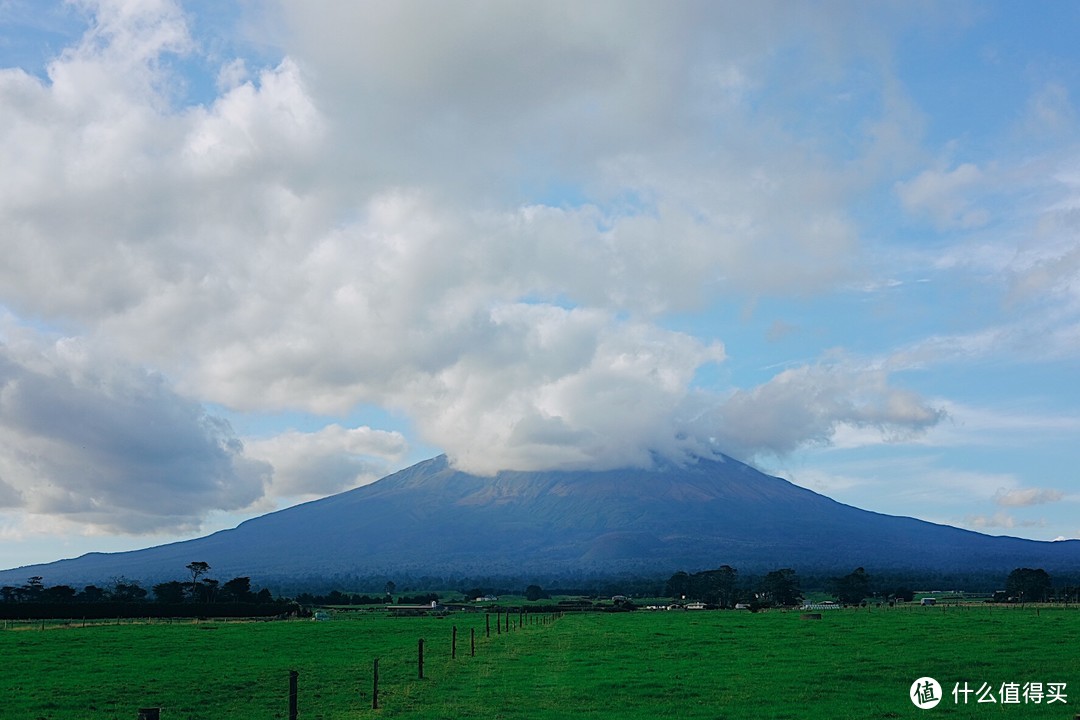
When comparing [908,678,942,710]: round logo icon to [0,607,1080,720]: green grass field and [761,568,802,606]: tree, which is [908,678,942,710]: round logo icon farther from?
[761,568,802,606]: tree

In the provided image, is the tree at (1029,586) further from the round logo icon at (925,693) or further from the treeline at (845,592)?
the round logo icon at (925,693)

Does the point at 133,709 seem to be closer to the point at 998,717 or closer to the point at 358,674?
the point at 358,674

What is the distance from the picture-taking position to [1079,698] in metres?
23.0

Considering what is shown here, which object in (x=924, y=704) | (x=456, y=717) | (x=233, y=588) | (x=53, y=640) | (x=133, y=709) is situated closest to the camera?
(x=456, y=717)

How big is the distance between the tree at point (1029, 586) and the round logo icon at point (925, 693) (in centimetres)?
10670

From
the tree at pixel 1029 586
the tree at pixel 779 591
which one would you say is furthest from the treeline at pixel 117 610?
the tree at pixel 1029 586

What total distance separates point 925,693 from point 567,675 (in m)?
9.98

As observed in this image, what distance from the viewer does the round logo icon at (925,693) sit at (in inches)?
881

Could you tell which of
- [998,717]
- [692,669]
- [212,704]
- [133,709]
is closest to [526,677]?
[692,669]

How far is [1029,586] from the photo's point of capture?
123250mm

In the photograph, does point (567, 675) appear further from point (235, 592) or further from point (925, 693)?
point (235, 592)

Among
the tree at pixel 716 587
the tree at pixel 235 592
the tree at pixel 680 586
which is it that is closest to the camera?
the tree at pixel 235 592

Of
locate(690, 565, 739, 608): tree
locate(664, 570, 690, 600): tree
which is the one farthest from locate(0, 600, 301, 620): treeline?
locate(664, 570, 690, 600): tree

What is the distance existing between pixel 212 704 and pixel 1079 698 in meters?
21.4
